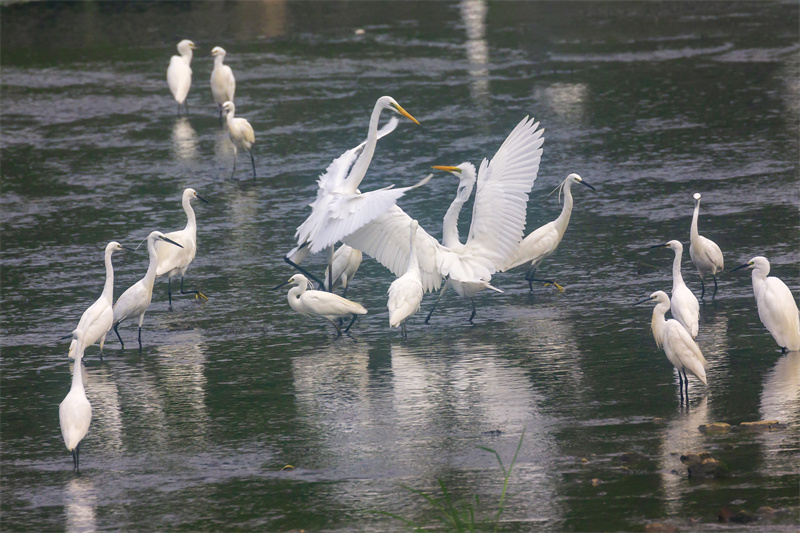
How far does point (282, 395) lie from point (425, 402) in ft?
3.51

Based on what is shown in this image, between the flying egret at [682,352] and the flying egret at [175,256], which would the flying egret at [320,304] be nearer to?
the flying egret at [175,256]

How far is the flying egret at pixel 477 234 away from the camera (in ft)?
32.0

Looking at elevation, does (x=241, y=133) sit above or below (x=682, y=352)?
above

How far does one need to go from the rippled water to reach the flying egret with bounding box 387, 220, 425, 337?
0.87 ft

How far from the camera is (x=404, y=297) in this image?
9.09 m

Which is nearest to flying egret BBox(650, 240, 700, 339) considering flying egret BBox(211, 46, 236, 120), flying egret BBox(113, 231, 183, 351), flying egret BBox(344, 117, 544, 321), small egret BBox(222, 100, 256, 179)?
flying egret BBox(344, 117, 544, 321)

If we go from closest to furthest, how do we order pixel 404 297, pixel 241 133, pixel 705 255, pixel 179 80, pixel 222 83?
pixel 404 297, pixel 705 255, pixel 241 133, pixel 222 83, pixel 179 80

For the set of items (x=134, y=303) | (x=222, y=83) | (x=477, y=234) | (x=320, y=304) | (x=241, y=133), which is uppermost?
(x=222, y=83)

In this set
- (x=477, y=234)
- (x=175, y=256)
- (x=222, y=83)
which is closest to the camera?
(x=477, y=234)

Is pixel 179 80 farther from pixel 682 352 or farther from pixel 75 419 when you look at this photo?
pixel 682 352

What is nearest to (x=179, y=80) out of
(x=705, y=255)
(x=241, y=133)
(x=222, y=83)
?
(x=222, y=83)

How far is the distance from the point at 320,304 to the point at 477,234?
170 cm

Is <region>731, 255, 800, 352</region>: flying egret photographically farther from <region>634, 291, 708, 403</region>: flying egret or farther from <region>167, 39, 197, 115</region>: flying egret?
<region>167, 39, 197, 115</region>: flying egret

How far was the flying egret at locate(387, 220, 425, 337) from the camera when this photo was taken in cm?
899
